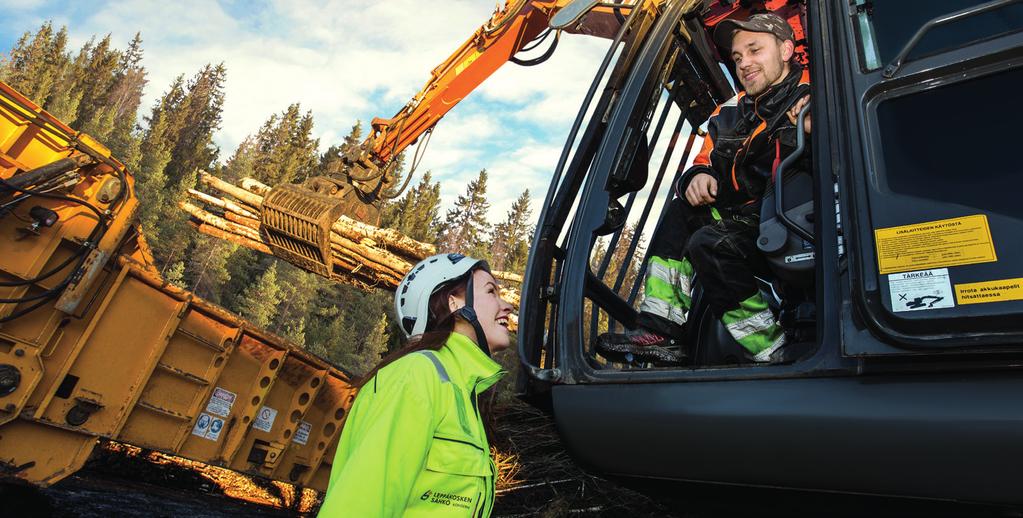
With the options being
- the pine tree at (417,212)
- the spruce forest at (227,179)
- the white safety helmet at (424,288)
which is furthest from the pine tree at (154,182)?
the white safety helmet at (424,288)

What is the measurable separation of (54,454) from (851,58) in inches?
222

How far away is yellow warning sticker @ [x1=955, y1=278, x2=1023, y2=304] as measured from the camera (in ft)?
5.23

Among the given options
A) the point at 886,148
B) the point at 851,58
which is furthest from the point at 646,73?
the point at 886,148

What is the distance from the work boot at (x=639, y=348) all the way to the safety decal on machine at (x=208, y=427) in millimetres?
4194

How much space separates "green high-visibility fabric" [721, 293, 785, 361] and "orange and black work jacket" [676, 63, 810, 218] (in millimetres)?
402

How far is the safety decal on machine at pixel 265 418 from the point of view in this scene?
6.05 m

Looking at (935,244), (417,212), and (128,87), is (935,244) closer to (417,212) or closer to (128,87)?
(417,212)

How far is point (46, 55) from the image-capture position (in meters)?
64.5

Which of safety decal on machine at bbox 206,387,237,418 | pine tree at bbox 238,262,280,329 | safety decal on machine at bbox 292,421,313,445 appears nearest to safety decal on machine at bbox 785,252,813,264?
safety decal on machine at bbox 206,387,237,418

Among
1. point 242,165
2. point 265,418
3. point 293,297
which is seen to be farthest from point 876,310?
point 242,165

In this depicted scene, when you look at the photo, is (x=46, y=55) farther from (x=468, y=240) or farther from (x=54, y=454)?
A: (x=54, y=454)

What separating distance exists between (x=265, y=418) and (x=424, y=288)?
444 cm

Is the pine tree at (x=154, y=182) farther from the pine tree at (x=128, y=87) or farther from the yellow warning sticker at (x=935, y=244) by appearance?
the yellow warning sticker at (x=935, y=244)

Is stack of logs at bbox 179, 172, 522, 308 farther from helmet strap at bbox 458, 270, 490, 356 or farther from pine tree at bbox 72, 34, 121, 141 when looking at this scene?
pine tree at bbox 72, 34, 121, 141
